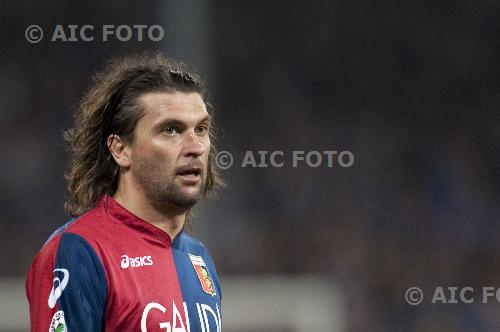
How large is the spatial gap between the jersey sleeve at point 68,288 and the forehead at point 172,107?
1.09ft

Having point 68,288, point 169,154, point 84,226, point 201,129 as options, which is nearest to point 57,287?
point 68,288

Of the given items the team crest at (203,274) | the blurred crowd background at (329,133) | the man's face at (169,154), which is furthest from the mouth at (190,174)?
the blurred crowd background at (329,133)

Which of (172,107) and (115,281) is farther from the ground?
(172,107)

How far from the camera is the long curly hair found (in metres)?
2.28

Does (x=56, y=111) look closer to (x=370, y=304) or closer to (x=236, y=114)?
(x=236, y=114)

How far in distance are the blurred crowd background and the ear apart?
1200 mm

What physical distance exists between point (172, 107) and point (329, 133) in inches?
53.0

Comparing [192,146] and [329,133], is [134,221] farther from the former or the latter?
[329,133]

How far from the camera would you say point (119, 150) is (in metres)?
2.28

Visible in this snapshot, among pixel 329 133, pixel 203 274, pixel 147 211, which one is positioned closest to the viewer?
pixel 147 211

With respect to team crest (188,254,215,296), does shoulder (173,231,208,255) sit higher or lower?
higher

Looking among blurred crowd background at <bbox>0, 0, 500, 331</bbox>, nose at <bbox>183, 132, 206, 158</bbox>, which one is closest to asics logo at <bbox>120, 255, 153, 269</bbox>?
nose at <bbox>183, 132, 206, 158</bbox>

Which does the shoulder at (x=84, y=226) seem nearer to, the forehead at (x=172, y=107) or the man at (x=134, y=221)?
the man at (x=134, y=221)

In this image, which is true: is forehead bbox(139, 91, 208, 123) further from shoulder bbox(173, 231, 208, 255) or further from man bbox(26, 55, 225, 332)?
shoulder bbox(173, 231, 208, 255)
